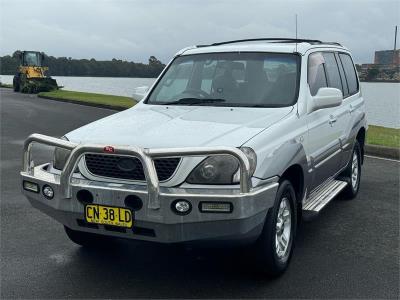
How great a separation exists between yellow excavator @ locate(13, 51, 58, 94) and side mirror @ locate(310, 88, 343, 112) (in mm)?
30199

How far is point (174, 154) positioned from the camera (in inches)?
130

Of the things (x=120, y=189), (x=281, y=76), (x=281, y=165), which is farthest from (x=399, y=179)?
(x=120, y=189)

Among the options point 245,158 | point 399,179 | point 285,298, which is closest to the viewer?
point 245,158

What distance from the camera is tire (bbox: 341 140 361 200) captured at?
20.9 feet

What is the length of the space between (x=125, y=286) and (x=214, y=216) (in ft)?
3.31

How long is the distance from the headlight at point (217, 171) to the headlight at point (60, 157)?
3.68 ft

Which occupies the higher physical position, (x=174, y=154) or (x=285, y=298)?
(x=174, y=154)

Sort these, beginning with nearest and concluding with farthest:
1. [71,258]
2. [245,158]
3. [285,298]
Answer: [245,158] → [285,298] → [71,258]

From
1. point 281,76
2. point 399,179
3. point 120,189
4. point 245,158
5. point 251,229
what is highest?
point 281,76

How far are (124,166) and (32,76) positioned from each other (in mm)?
32253

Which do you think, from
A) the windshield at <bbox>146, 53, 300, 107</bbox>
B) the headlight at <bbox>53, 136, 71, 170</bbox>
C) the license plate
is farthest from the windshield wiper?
the license plate

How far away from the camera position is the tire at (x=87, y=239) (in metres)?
4.42

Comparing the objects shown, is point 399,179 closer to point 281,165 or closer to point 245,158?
point 281,165

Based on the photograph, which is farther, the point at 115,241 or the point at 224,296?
the point at 115,241
